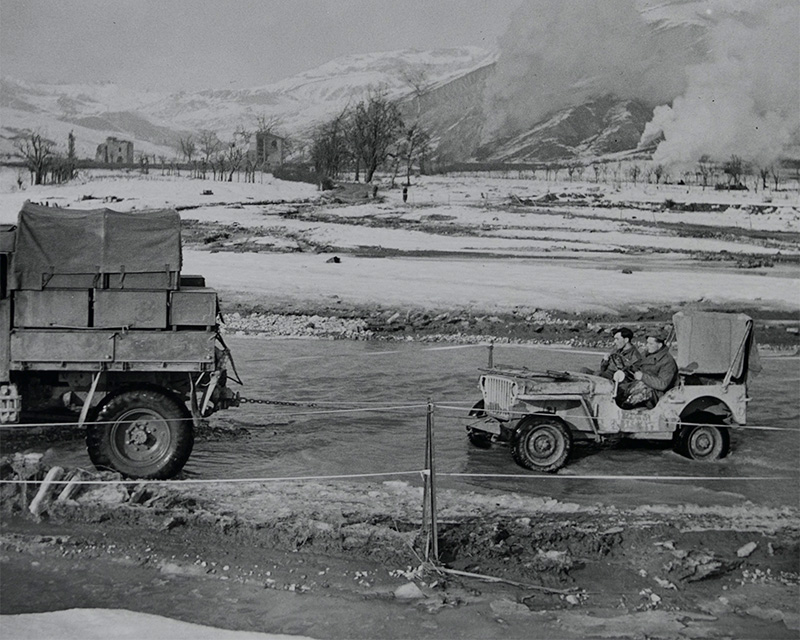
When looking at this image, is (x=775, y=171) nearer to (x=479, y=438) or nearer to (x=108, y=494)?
(x=479, y=438)

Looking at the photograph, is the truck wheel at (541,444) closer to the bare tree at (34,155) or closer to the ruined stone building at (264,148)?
the bare tree at (34,155)

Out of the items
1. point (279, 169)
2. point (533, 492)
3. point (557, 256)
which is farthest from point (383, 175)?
point (533, 492)

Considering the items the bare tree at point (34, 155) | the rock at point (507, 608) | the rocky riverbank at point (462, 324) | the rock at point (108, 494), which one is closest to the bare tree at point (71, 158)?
the bare tree at point (34, 155)

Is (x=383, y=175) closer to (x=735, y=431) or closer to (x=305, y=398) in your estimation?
(x=305, y=398)

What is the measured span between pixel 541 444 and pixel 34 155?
17.0ft

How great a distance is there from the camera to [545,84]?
708 centimetres

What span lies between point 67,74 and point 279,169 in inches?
163

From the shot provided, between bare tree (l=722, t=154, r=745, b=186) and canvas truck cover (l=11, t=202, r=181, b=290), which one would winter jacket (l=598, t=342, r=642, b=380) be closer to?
bare tree (l=722, t=154, r=745, b=186)

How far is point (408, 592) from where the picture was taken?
13.1 ft

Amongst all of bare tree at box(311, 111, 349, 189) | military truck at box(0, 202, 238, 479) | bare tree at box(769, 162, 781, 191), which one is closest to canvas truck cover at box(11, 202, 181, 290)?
military truck at box(0, 202, 238, 479)

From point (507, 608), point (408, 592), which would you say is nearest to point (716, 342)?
point (507, 608)

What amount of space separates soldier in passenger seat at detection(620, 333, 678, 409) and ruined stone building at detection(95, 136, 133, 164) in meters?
5.56

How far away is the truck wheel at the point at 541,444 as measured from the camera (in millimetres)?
5949

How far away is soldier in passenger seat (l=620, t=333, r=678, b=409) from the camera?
20.4ft
